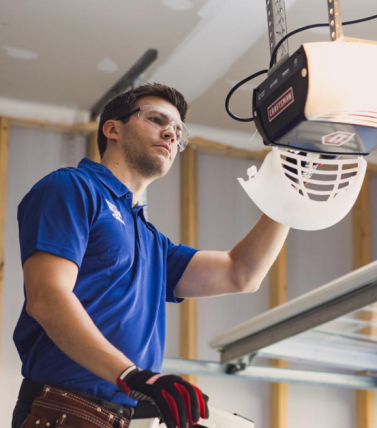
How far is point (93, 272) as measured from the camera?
1835mm

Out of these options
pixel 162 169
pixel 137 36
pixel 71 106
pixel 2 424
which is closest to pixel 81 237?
pixel 162 169

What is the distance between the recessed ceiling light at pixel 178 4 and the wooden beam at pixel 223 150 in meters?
1.50

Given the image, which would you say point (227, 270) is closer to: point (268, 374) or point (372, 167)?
point (268, 374)

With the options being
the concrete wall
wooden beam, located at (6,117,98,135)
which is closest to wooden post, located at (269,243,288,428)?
the concrete wall

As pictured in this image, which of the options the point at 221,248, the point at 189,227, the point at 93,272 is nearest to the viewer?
the point at 93,272

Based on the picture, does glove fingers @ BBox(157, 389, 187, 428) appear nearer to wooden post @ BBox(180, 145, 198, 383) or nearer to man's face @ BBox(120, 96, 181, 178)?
man's face @ BBox(120, 96, 181, 178)

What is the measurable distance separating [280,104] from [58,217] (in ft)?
1.88

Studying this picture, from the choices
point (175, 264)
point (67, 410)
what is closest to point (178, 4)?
point (175, 264)

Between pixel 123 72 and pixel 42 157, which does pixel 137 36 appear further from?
pixel 42 157

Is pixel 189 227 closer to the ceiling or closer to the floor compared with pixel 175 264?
closer to the ceiling

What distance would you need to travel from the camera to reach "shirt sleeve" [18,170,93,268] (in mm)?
1710

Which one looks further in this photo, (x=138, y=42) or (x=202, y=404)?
(x=138, y=42)

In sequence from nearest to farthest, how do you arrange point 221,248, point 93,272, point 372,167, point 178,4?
1. point 93,272
2. point 178,4
3. point 221,248
4. point 372,167

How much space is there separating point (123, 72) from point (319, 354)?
218 centimetres
